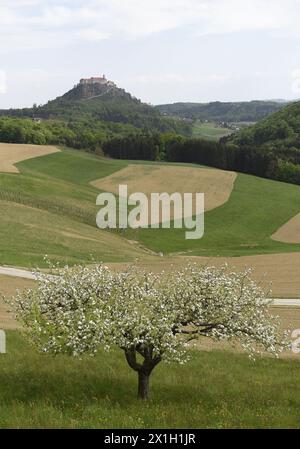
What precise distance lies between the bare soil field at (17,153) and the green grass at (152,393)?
260 feet

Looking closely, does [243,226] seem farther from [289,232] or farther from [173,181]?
[173,181]

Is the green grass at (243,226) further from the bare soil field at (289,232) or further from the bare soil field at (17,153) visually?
the bare soil field at (17,153)

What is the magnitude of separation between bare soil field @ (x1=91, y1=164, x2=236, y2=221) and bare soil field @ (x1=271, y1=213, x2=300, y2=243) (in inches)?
507

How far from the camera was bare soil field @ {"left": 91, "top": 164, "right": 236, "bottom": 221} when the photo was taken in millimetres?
93938

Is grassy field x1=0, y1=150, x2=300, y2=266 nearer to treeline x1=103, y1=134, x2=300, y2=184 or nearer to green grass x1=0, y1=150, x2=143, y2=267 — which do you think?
green grass x1=0, y1=150, x2=143, y2=267

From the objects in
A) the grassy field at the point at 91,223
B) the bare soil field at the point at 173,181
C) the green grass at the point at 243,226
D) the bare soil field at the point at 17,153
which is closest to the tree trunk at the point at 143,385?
the grassy field at the point at 91,223

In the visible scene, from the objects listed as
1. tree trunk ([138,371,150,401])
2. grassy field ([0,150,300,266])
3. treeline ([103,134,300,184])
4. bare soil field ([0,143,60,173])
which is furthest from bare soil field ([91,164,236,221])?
tree trunk ([138,371,150,401])

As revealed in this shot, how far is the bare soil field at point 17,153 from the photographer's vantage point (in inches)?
4063

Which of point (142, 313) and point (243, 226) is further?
point (243, 226)

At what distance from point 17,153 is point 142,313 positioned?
104469mm

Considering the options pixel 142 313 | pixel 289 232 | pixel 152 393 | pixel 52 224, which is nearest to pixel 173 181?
pixel 289 232

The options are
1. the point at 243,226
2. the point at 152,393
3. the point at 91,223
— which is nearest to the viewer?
the point at 152,393

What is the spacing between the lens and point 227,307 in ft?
57.5

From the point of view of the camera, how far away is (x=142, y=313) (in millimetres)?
16891
